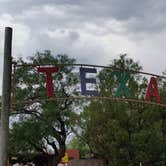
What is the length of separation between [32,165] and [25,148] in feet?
18.5

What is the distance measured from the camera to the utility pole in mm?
8906

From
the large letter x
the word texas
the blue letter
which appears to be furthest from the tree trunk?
the blue letter

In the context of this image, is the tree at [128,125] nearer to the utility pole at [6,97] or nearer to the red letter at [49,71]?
the red letter at [49,71]

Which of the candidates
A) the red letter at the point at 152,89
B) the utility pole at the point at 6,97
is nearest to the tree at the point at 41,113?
the red letter at the point at 152,89

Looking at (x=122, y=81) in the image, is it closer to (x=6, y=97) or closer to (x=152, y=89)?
(x=152, y=89)

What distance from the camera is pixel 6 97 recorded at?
9.20 metres

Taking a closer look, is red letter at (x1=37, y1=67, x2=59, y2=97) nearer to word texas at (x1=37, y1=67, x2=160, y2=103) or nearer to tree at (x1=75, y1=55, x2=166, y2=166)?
word texas at (x1=37, y1=67, x2=160, y2=103)

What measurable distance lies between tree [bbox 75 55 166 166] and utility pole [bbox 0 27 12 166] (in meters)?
22.0

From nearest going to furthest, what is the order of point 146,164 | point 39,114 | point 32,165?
point 146,164
point 39,114
point 32,165

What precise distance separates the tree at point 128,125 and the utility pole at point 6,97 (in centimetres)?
2203

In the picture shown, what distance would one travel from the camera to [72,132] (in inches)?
1501

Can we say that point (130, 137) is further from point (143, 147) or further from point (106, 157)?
point (106, 157)

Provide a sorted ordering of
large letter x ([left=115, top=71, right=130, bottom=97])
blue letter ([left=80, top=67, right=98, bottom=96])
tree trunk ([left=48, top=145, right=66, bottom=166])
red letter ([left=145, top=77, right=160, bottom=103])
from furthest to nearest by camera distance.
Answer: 1. tree trunk ([left=48, top=145, right=66, bottom=166])
2. red letter ([left=145, top=77, right=160, bottom=103])
3. large letter x ([left=115, top=71, right=130, bottom=97])
4. blue letter ([left=80, top=67, right=98, bottom=96])

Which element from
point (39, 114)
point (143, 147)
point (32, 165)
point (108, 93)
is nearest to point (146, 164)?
point (143, 147)
